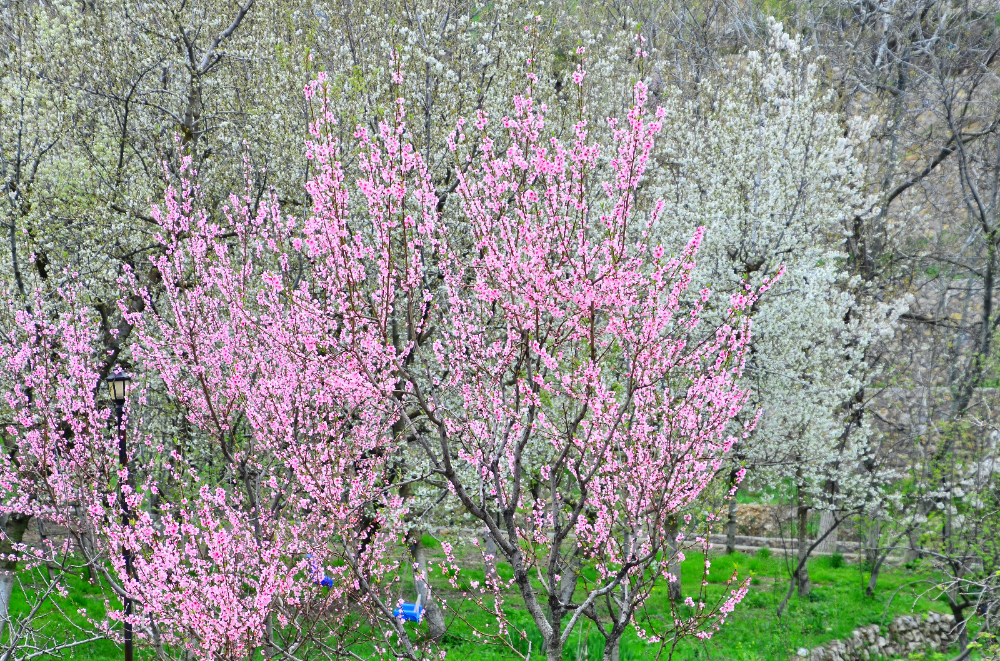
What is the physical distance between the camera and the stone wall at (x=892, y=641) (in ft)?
37.2

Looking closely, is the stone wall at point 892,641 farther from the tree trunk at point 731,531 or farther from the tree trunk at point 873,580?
the tree trunk at point 731,531

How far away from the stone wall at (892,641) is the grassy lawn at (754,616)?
16 centimetres

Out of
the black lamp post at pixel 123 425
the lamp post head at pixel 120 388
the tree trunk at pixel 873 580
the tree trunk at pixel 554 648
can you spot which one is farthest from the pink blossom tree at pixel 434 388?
the tree trunk at pixel 873 580

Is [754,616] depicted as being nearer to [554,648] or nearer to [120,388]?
[554,648]

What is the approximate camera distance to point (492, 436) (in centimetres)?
529

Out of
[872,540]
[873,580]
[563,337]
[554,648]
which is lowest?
[873,580]

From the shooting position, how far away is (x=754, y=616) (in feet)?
40.7

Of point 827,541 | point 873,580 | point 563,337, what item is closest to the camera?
point 563,337

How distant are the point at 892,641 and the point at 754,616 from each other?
2388 mm

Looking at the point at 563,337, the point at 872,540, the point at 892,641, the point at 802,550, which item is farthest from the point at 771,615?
the point at 563,337

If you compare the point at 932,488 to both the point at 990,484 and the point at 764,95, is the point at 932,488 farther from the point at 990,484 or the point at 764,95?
the point at 764,95

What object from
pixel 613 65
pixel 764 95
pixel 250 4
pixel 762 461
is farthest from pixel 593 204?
pixel 250 4

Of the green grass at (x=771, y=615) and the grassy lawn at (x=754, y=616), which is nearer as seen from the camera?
the grassy lawn at (x=754, y=616)

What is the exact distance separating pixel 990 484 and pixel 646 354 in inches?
298
